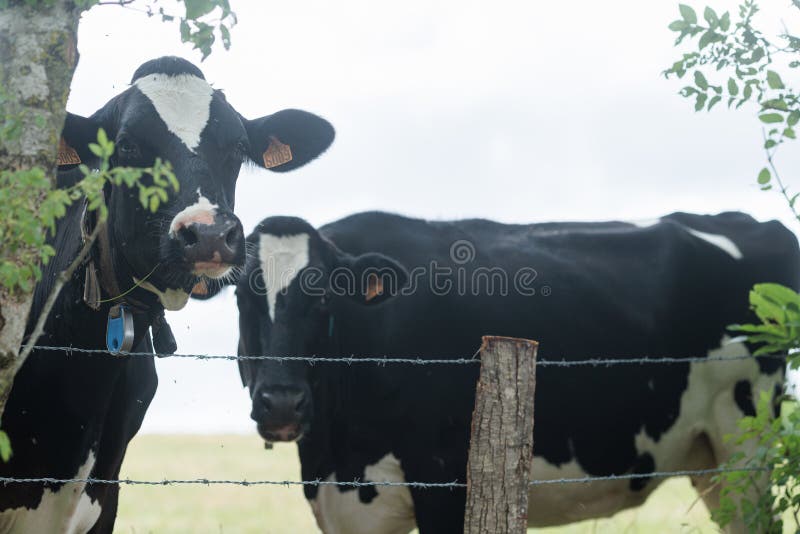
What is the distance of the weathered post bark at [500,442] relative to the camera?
3781 millimetres

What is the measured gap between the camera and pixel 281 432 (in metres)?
5.94

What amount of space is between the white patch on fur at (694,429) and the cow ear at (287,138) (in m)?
2.91

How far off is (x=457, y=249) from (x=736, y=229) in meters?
2.36

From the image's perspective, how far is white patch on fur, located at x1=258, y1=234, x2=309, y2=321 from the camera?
627cm

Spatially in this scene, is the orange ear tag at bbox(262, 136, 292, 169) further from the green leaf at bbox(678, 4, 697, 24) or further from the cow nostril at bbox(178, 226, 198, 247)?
the green leaf at bbox(678, 4, 697, 24)

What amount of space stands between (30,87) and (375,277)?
2832 mm

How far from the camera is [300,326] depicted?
6207mm

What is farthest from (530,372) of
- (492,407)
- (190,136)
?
(190,136)

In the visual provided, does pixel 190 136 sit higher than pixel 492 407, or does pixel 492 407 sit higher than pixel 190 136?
pixel 190 136

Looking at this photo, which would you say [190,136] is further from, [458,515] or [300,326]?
[458,515]

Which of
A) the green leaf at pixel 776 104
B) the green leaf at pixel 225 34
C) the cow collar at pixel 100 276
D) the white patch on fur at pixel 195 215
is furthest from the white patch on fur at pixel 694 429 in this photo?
the green leaf at pixel 225 34

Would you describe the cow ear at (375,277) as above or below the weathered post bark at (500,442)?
above

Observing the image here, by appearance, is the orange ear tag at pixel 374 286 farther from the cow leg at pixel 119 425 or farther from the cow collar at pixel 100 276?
the cow collar at pixel 100 276

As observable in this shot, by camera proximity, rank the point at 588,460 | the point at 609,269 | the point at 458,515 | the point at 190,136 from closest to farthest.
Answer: the point at 190,136
the point at 458,515
the point at 588,460
the point at 609,269
